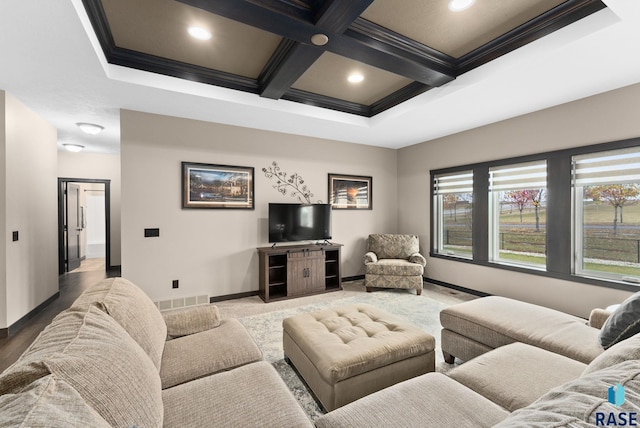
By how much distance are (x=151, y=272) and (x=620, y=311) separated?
4.41 meters

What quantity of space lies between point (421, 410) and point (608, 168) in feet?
12.0

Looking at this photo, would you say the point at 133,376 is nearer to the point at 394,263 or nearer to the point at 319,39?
the point at 319,39

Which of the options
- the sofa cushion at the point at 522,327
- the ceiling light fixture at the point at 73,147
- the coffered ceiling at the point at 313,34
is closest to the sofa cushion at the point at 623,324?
the sofa cushion at the point at 522,327

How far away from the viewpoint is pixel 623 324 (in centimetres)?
140

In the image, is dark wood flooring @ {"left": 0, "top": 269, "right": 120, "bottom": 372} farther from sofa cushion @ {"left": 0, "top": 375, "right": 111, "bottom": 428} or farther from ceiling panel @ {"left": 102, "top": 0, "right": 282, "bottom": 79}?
ceiling panel @ {"left": 102, "top": 0, "right": 282, "bottom": 79}

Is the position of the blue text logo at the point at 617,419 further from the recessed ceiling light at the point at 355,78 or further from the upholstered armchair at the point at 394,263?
the upholstered armchair at the point at 394,263

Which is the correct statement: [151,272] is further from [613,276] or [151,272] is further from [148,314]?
[613,276]

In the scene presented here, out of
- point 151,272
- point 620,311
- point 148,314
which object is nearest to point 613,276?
point 620,311

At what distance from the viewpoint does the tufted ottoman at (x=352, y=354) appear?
5.52 feet

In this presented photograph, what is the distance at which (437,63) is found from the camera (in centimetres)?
282

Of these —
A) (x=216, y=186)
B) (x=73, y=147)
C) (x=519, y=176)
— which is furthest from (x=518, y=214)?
(x=73, y=147)

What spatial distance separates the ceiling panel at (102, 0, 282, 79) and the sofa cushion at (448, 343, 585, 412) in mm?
2922

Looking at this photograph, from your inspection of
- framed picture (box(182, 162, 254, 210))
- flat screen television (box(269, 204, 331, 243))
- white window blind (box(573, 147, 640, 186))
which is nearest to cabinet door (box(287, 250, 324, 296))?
flat screen television (box(269, 204, 331, 243))

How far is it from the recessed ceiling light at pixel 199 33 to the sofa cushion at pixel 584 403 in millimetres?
3070
